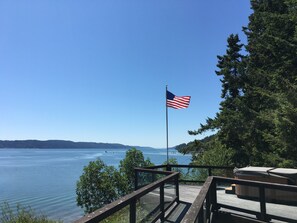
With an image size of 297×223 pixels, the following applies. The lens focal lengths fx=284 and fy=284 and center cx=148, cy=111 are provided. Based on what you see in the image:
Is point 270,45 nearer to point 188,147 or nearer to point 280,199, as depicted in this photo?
point 280,199

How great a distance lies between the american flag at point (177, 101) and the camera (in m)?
16.0

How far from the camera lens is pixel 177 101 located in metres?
16.2

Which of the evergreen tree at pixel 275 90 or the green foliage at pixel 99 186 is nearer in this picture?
the evergreen tree at pixel 275 90

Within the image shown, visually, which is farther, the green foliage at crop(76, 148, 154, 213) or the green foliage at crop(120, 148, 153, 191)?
the green foliage at crop(120, 148, 153, 191)

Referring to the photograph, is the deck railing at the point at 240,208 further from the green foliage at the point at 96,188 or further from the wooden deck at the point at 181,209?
the green foliage at the point at 96,188

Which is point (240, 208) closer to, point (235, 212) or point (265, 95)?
point (235, 212)

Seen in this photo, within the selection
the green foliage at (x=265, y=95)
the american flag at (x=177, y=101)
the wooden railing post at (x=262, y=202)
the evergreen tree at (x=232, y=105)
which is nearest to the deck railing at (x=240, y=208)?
the wooden railing post at (x=262, y=202)

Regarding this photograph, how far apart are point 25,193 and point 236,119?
1057 inches

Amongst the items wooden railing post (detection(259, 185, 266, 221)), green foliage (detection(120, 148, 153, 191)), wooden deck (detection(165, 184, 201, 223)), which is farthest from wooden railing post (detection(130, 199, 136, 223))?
green foliage (detection(120, 148, 153, 191))

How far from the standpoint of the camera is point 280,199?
518 centimetres

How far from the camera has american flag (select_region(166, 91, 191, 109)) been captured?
1605 cm

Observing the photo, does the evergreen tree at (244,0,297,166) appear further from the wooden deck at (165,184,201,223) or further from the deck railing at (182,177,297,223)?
the deck railing at (182,177,297,223)

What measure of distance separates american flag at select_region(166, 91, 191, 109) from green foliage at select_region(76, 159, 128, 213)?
8.26m

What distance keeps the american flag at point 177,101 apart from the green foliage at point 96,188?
8.26 meters
